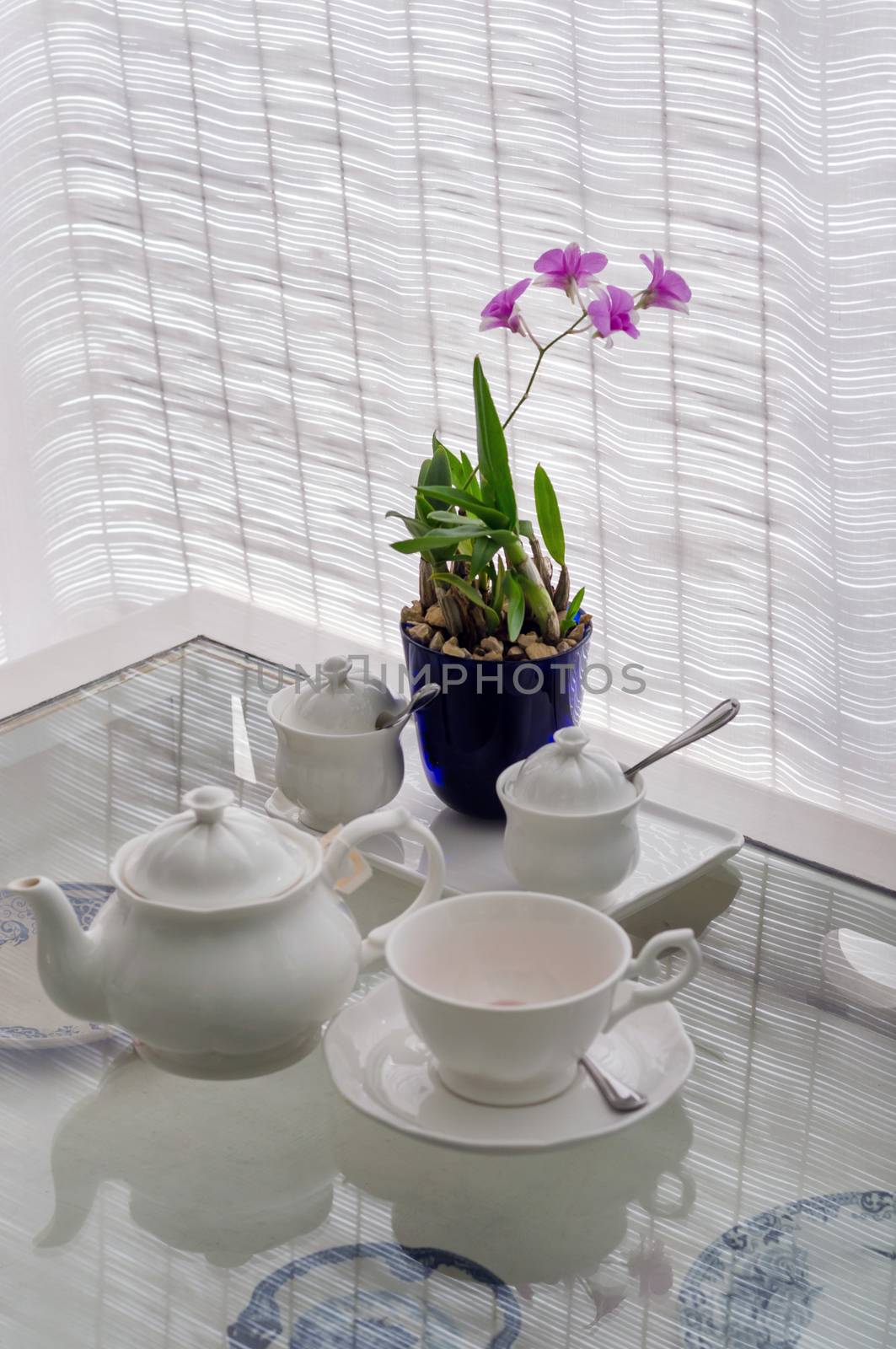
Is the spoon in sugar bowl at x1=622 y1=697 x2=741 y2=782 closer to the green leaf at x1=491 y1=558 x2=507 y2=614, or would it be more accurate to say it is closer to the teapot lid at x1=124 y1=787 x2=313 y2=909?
the green leaf at x1=491 y1=558 x2=507 y2=614

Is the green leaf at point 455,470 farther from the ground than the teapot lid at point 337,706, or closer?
farther from the ground

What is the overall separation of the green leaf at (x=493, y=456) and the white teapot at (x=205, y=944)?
1.18 feet

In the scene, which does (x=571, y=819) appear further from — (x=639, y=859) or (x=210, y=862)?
(x=210, y=862)

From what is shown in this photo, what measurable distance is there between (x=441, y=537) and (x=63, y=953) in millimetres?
392

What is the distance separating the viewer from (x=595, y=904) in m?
0.98

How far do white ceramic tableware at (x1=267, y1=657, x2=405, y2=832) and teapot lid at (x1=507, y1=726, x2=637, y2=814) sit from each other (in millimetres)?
131

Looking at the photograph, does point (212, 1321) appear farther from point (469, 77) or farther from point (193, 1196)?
point (469, 77)

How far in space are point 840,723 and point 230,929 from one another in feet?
3.17

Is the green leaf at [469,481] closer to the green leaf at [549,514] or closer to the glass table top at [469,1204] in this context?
the green leaf at [549,514]

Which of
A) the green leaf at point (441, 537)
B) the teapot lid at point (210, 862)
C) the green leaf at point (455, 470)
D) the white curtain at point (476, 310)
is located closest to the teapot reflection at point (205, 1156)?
the teapot lid at point (210, 862)

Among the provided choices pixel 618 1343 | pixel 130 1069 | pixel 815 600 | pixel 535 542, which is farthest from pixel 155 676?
pixel 618 1343

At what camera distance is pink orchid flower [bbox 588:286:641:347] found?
3.30 ft

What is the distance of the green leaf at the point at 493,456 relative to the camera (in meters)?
1.05

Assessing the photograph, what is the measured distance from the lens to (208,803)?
30.0 inches
